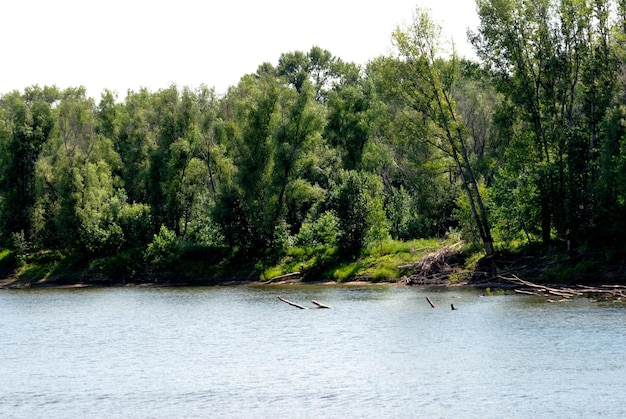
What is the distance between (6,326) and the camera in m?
51.3

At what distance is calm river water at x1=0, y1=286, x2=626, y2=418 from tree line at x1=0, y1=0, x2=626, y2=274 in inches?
413

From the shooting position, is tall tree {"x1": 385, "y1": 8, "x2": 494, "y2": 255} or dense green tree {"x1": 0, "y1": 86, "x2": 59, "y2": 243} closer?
tall tree {"x1": 385, "y1": 8, "x2": 494, "y2": 255}

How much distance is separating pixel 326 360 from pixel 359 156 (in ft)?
173

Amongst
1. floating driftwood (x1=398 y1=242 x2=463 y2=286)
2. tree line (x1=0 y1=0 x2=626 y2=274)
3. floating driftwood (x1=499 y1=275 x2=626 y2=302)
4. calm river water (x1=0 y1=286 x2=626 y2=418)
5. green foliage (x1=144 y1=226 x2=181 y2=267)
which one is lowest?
calm river water (x1=0 y1=286 x2=626 y2=418)

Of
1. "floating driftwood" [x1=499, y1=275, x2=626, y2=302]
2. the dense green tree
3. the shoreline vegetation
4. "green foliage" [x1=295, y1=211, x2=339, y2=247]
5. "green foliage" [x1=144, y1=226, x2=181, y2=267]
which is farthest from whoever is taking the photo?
the dense green tree

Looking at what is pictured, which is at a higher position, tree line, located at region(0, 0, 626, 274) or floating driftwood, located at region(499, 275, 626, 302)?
tree line, located at region(0, 0, 626, 274)

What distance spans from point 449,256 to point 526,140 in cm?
937

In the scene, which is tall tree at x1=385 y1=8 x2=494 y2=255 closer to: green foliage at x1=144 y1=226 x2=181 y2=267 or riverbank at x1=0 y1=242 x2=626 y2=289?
riverbank at x1=0 y1=242 x2=626 y2=289

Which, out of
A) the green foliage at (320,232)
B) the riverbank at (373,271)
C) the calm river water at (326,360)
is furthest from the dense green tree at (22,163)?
the calm river water at (326,360)

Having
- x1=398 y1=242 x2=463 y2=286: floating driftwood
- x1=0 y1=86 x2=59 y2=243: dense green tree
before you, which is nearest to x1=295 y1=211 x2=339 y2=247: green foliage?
x1=398 y1=242 x2=463 y2=286: floating driftwood

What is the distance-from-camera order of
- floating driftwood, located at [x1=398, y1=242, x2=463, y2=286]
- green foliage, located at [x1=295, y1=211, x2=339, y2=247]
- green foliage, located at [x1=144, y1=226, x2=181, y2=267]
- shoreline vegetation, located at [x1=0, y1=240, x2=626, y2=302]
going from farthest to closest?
green foliage, located at [x1=144, y1=226, x2=181, y2=267]
green foliage, located at [x1=295, y1=211, x2=339, y2=247]
floating driftwood, located at [x1=398, y1=242, x2=463, y2=286]
shoreline vegetation, located at [x1=0, y1=240, x2=626, y2=302]

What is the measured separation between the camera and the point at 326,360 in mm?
36562

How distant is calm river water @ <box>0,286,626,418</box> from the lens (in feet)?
94.4

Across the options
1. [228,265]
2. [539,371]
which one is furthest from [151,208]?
[539,371]
